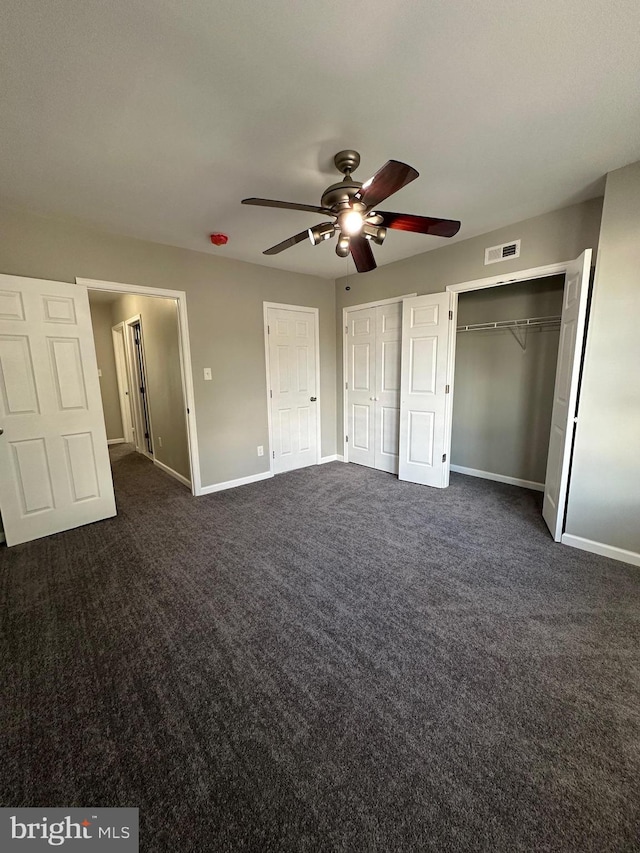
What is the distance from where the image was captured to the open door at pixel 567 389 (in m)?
2.38

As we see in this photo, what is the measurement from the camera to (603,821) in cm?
103

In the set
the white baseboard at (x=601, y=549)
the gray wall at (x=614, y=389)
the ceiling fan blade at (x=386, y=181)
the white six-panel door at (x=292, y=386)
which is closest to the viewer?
the ceiling fan blade at (x=386, y=181)

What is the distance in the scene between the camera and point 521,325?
3.68 m

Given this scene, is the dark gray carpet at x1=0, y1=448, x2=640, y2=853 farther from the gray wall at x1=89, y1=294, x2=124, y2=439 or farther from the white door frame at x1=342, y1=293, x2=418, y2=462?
the gray wall at x1=89, y1=294, x2=124, y2=439

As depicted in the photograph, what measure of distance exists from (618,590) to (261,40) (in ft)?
11.1

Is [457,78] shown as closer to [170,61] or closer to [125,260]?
[170,61]

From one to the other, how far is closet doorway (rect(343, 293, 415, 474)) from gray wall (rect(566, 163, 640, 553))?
1962 millimetres

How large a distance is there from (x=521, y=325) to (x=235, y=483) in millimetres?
3726

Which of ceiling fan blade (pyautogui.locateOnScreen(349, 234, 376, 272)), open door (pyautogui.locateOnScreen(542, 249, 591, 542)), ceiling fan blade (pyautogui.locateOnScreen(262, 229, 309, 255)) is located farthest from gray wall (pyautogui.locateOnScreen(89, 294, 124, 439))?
open door (pyautogui.locateOnScreen(542, 249, 591, 542))

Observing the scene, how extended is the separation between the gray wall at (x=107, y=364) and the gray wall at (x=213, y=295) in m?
3.12

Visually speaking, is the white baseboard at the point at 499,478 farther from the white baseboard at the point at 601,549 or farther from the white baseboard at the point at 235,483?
the white baseboard at the point at 235,483

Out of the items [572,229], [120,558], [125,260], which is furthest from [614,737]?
[125,260]

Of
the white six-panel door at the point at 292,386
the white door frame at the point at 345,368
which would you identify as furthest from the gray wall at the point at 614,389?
the white six-panel door at the point at 292,386

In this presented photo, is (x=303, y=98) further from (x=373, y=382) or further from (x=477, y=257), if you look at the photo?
(x=373, y=382)
